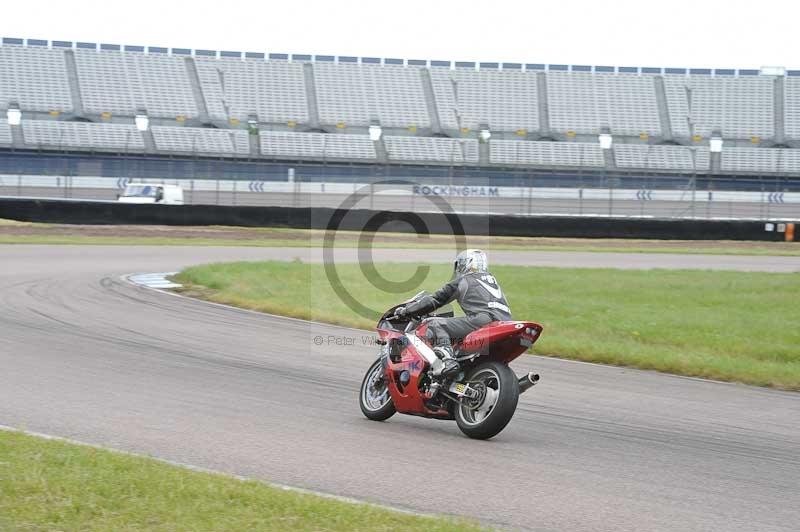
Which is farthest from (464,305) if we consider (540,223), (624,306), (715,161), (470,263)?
(715,161)

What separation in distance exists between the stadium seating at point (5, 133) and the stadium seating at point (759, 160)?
37712mm

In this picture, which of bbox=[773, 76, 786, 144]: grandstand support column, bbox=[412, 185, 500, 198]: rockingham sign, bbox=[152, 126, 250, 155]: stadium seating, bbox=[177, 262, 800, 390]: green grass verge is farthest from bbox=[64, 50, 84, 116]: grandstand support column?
bbox=[773, 76, 786, 144]: grandstand support column

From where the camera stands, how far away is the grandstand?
5162 cm

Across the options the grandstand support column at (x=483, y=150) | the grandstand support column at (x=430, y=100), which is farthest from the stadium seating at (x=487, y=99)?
the grandstand support column at (x=483, y=150)

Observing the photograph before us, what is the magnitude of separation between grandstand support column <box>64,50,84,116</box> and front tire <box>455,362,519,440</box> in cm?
5094

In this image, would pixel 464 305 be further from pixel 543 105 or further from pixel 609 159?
pixel 543 105

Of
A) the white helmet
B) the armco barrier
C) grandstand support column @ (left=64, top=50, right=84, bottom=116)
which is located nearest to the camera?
the white helmet

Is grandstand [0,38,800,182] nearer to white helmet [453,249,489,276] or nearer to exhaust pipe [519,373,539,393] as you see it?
white helmet [453,249,489,276]

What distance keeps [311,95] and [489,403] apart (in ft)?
176

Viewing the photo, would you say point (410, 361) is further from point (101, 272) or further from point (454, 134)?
point (454, 134)

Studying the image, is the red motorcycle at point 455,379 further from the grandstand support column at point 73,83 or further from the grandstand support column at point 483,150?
the grandstand support column at point 73,83

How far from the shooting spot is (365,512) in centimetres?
506

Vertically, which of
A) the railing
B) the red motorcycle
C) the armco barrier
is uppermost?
the railing

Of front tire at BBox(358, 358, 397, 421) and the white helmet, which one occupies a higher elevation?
the white helmet
